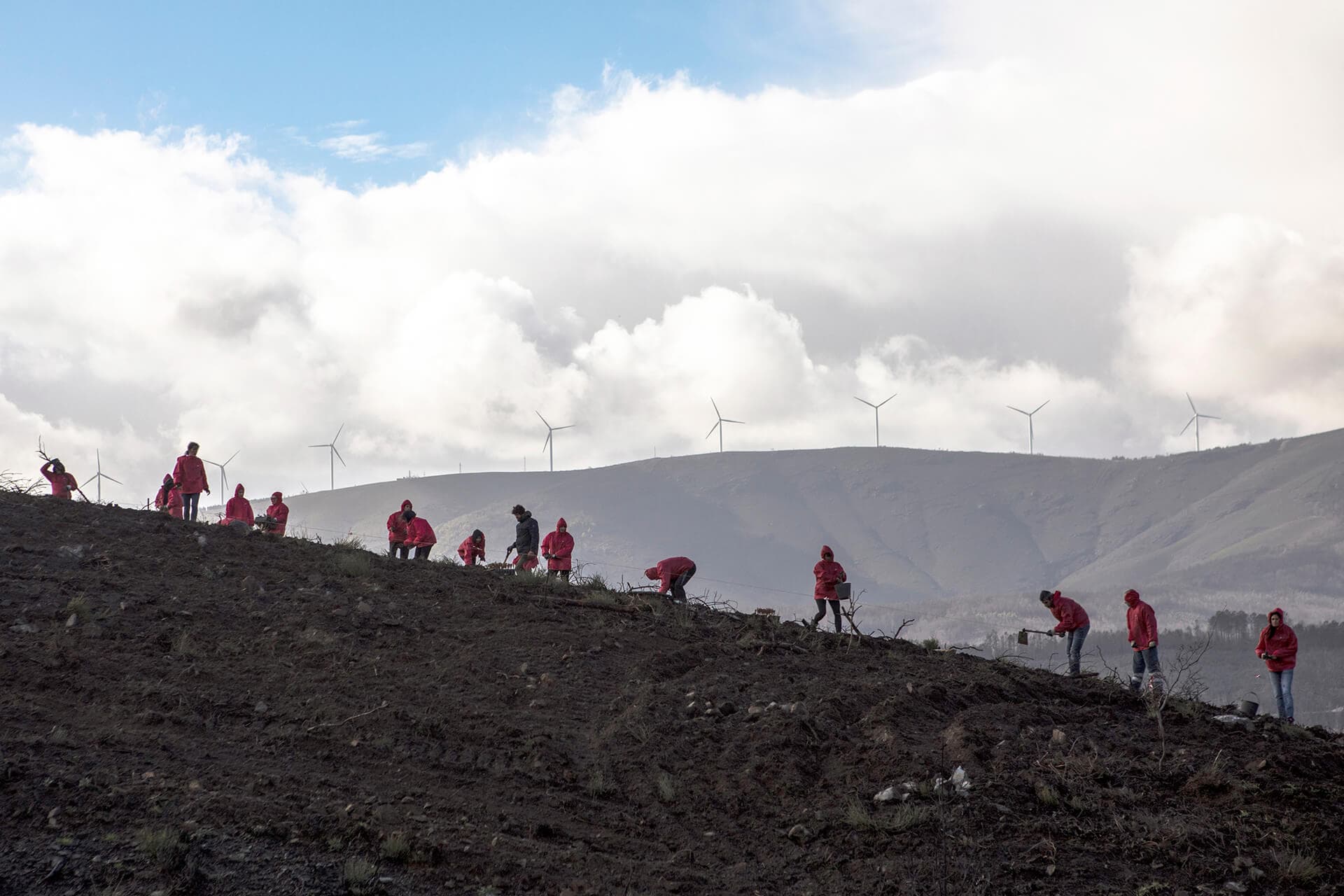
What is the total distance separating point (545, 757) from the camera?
42.1 feet

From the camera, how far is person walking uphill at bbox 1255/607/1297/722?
766 inches

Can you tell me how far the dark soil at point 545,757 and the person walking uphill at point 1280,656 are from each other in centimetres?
212

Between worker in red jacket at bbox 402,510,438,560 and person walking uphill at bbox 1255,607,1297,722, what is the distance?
15447 millimetres

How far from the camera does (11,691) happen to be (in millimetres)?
12062

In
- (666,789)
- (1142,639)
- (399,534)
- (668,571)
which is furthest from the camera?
(399,534)

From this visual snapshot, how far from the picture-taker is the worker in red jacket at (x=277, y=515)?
23.6 m

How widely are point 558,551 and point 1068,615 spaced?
9264 mm

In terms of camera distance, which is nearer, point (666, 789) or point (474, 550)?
point (666, 789)

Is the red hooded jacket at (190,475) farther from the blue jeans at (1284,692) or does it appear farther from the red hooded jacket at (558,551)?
the blue jeans at (1284,692)

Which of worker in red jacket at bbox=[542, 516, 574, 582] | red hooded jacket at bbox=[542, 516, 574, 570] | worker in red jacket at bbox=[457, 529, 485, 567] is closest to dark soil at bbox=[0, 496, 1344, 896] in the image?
worker in red jacket at bbox=[542, 516, 574, 582]

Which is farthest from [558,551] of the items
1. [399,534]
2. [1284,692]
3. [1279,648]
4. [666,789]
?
[1284,692]

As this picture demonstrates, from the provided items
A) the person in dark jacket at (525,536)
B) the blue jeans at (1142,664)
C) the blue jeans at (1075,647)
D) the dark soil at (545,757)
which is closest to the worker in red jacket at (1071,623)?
the blue jeans at (1075,647)

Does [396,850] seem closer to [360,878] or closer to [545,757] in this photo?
[360,878]

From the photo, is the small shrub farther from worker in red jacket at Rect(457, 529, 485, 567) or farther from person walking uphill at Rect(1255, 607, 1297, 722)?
worker in red jacket at Rect(457, 529, 485, 567)
